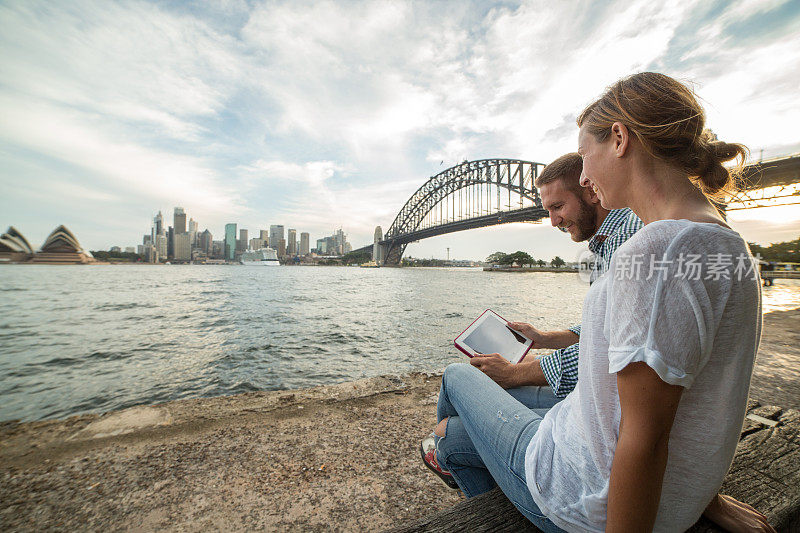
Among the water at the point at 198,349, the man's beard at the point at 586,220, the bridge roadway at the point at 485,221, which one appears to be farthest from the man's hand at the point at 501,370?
the bridge roadway at the point at 485,221

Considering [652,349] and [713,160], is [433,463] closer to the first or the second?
[652,349]

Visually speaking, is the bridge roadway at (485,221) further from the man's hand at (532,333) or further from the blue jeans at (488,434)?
the blue jeans at (488,434)

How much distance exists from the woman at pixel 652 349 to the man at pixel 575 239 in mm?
384

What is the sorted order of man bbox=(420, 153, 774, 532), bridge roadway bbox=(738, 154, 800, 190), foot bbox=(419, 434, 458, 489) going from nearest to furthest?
man bbox=(420, 153, 774, 532), foot bbox=(419, 434, 458, 489), bridge roadway bbox=(738, 154, 800, 190)

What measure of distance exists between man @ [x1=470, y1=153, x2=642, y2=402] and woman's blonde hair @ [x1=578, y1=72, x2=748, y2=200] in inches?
18.8

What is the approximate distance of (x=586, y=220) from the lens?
1693 millimetres

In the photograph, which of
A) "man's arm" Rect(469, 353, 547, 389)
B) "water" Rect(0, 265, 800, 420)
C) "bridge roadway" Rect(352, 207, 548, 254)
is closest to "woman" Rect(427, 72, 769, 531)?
"man's arm" Rect(469, 353, 547, 389)

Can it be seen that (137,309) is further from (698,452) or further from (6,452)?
(698,452)

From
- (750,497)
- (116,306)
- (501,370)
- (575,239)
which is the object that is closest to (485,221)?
(116,306)

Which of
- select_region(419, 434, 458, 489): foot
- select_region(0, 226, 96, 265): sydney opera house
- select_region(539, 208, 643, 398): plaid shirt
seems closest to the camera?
select_region(539, 208, 643, 398): plaid shirt

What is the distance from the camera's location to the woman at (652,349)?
515mm

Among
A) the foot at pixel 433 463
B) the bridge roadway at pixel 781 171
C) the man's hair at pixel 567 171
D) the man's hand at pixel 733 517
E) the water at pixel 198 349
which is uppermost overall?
the bridge roadway at pixel 781 171

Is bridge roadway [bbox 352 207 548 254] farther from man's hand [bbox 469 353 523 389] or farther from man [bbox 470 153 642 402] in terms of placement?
man's hand [bbox 469 353 523 389]

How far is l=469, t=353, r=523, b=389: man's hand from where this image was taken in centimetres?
141
